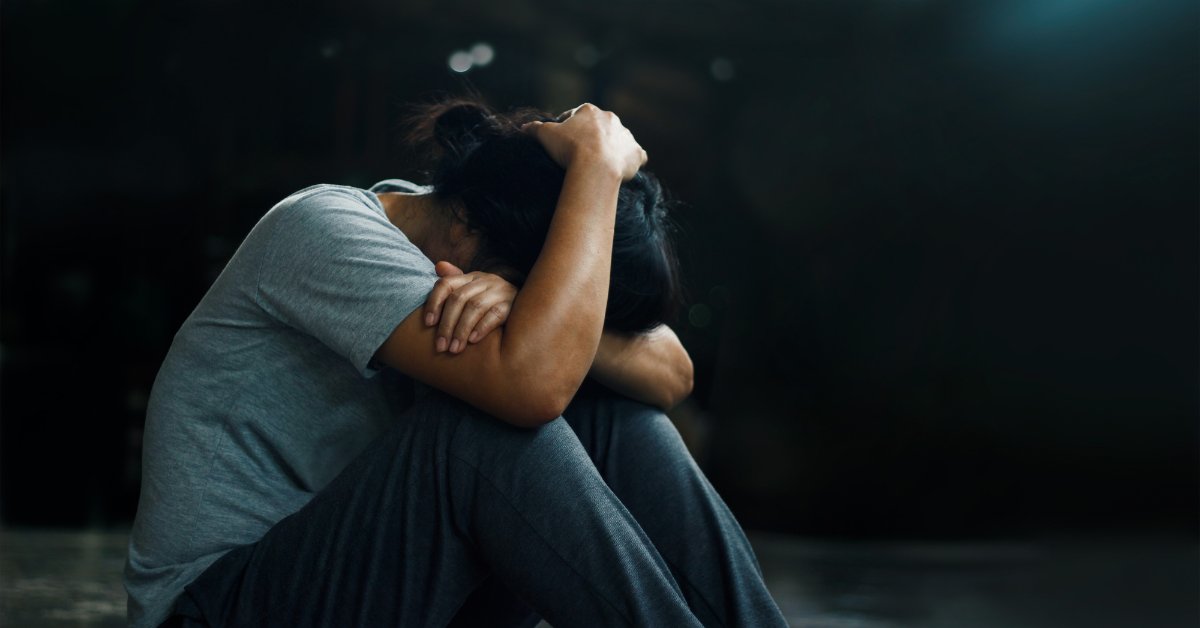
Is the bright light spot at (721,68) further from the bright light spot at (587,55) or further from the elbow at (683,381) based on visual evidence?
the elbow at (683,381)

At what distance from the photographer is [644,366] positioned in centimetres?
130

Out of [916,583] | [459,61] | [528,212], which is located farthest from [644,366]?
[459,61]

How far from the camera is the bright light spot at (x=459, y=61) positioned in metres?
3.67

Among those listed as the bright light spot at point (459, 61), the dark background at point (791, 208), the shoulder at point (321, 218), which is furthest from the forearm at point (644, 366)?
the bright light spot at point (459, 61)

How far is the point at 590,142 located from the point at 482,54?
2.68 metres

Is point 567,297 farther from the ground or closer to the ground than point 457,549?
farther from the ground

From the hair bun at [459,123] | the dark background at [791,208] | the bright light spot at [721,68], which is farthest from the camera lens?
the bright light spot at [721,68]

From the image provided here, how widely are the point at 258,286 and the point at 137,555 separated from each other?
0.32 m

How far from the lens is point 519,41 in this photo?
380 cm

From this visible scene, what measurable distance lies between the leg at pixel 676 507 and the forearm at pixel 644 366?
24 millimetres

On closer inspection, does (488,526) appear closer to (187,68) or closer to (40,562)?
(40,562)

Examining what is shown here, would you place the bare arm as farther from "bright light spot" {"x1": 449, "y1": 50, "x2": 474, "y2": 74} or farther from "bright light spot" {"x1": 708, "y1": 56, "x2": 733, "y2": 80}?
"bright light spot" {"x1": 708, "y1": 56, "x2": 733, "y2": 80}

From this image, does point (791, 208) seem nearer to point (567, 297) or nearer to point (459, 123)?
point (459, 123)

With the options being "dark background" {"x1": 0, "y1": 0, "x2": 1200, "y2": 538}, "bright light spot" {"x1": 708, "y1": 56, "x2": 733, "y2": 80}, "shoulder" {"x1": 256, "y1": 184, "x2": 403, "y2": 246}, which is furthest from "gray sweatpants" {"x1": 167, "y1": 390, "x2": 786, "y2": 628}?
"bright light spot" {"x1": 708, "y1": 56, "x2": 733, "y2": 80}
